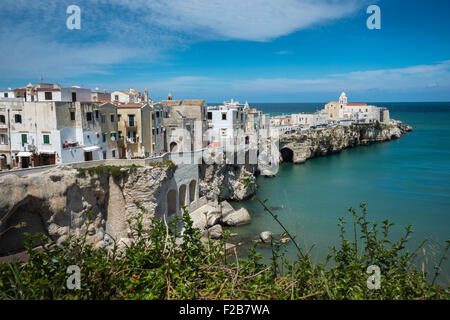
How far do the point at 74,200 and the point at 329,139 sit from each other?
52614mm

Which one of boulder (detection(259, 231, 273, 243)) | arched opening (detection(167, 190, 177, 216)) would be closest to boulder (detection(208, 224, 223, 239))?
boulder (detection(259, 231, 273, 243))

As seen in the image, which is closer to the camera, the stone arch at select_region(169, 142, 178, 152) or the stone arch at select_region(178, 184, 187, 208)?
the stone arch at select_region(178, 184, 187, 208)

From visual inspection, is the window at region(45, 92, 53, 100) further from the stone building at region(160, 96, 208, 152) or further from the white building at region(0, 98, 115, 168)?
the stone building at region(160, 96, 208, 152)

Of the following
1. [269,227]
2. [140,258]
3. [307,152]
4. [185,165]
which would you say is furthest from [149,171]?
[307,152]

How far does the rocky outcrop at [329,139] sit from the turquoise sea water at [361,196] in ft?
8.83

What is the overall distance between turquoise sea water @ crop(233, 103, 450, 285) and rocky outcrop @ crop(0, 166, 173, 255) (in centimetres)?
815

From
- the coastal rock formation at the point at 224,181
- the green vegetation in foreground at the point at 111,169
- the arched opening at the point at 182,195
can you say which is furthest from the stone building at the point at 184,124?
the green vegetation in foreground at the point at 111,169

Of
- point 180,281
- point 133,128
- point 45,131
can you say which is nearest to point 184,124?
point 133,128

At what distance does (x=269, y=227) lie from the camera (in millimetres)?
25016

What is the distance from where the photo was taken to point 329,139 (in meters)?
62.5

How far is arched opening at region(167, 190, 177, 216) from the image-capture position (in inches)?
1030

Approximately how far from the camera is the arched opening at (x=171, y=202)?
85.8ft

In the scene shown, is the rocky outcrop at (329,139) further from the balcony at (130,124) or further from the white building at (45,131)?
the white building at (45,131)

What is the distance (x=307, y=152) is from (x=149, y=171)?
3949 centimetres
